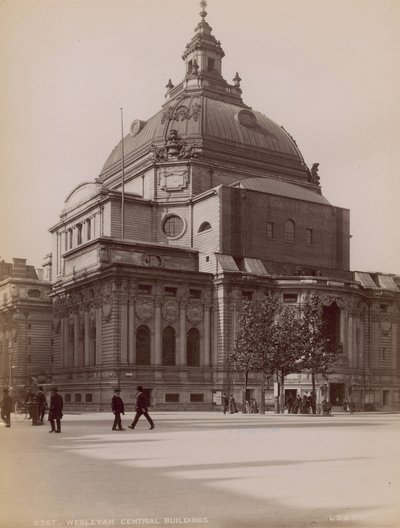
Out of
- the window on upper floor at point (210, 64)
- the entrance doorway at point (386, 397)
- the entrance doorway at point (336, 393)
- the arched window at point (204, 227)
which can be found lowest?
the entrance doorway at point (386, 397)

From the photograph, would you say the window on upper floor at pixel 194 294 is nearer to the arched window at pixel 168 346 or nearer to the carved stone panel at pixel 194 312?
the carved stone panel at pixel 194 312

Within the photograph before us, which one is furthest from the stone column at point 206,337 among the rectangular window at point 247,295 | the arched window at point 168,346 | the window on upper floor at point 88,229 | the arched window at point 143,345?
the window on upper floor at point 88,229

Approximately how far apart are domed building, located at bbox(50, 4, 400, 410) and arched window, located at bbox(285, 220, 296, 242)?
291mm

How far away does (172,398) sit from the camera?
65.3 metres

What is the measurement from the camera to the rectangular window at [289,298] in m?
70.5

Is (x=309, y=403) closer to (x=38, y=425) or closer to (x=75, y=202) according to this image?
(x=38, y=425)

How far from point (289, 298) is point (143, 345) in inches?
573

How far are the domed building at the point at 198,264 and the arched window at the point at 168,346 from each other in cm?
13

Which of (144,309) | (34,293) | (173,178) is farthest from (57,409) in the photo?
(34,293)

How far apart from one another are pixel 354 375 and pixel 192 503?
203 ft

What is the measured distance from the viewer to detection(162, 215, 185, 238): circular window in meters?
78.9

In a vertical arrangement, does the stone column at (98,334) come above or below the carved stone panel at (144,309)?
below

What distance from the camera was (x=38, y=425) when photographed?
35.5m

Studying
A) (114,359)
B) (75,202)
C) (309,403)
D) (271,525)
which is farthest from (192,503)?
(75,202)
